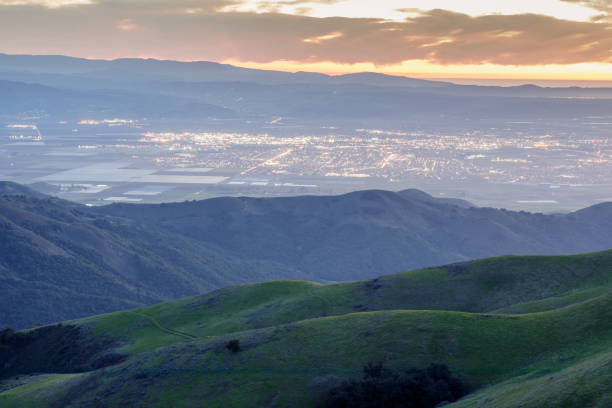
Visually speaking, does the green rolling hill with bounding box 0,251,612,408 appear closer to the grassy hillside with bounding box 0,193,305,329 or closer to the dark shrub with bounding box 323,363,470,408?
the dark shrub with bounding box 323,363,470,408

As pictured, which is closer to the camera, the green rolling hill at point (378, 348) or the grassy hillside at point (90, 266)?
the green rolling hill at point (378, 348)

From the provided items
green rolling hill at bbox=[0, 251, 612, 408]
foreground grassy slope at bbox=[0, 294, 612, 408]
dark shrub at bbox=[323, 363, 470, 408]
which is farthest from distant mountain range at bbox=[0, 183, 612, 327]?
dark shrub at bbox=[323, 363, 470, 408]

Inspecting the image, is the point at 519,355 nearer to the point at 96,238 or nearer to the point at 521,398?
the point at 521,398

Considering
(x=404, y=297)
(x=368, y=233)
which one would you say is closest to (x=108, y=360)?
(x=404, y=297)

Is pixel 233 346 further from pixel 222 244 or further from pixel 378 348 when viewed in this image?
pixel 222 244

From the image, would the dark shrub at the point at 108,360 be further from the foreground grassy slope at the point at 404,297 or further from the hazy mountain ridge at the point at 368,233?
the hazy mountain ridge at the point at 368,233

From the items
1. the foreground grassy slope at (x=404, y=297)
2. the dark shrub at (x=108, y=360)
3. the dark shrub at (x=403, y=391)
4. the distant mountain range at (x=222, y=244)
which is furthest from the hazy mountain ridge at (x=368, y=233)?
the dark shrub at (x=403, y=391)

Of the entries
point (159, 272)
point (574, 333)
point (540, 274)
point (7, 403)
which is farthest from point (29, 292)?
point (574, 333)
